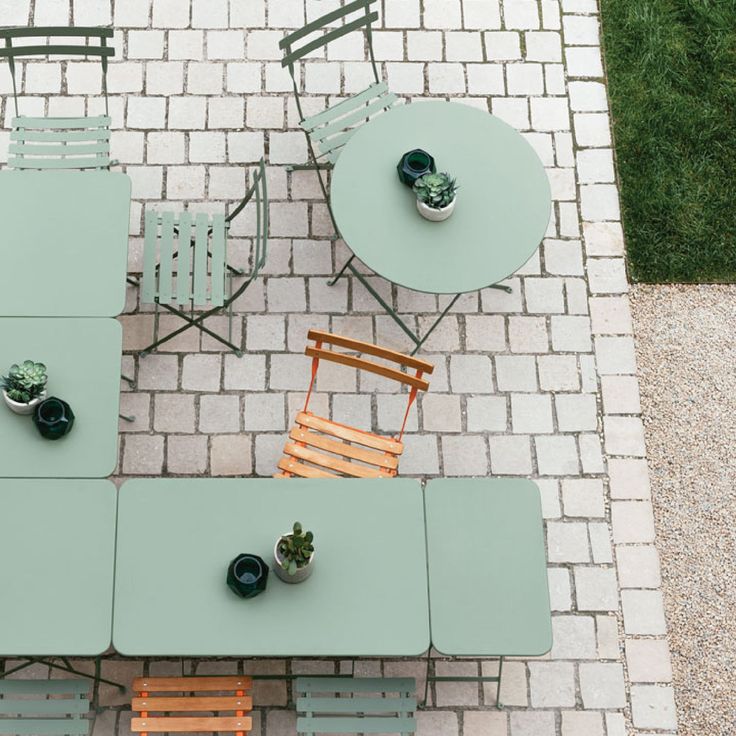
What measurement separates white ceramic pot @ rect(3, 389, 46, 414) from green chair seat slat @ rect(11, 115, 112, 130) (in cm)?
209

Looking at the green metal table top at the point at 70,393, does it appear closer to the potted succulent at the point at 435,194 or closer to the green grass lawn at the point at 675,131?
the potted succulent at the point at 435,194

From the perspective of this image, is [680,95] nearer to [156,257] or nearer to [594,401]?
[594,401]

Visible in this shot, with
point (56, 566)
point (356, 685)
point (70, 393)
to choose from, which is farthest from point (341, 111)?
point (356, 685)

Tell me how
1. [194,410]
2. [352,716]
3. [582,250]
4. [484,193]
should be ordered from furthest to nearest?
[582,250], [194,410], [484,193], [352,716]

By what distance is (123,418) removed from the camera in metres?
6.39

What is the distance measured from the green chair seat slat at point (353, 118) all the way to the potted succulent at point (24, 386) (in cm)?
245

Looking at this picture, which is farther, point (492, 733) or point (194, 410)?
point (194, 410)

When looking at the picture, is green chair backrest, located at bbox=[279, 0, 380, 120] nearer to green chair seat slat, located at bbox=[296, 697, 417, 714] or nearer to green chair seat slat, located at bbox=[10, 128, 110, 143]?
green chair seat slat, located at bbox=[10, 128, 110, 143]

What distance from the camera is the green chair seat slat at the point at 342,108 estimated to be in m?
6.59

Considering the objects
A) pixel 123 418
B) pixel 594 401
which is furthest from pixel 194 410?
pixel 594 401

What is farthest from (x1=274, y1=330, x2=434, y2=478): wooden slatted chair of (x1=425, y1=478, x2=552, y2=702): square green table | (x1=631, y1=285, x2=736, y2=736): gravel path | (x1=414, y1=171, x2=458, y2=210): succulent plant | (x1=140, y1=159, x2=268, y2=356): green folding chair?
(x1=631, y1=285, x2=736, y2=736): gravel path

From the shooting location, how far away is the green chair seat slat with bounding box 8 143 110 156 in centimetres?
642

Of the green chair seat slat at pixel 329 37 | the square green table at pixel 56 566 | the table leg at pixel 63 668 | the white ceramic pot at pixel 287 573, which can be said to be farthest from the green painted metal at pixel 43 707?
the green chair seat slat at pixel 329 37

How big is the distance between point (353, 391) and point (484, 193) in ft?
4.99
